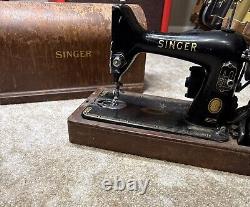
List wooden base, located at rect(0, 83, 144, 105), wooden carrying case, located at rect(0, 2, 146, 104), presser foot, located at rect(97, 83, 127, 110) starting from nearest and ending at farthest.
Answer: presser foot, located at rect(97, 83, 127, 110), wooden carrying case, located at rect(0, 2, 146, 104), wooden base, located at rect(0, 83, 144, 105)

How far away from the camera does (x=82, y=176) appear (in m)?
1.03

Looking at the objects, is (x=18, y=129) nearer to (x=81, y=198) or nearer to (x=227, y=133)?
(x=81, y=198)

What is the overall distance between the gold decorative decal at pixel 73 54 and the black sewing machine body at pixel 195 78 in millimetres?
418

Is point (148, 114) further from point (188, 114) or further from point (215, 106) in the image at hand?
point (215, 106)

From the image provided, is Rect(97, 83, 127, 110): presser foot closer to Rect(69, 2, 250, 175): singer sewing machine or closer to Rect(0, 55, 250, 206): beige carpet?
Rect(69, 2, 250, 175): singer sewing machine

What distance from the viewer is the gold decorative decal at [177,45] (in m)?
1.01

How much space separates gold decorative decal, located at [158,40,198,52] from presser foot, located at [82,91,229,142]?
0.30 m

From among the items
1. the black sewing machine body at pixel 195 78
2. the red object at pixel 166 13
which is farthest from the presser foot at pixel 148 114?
the red object at pixel 166 13

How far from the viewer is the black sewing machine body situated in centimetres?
100

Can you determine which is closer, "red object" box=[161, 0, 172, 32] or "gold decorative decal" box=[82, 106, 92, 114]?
"gold decorative decal" box=[82, 106, 92, 114]

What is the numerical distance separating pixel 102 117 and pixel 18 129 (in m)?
0.45

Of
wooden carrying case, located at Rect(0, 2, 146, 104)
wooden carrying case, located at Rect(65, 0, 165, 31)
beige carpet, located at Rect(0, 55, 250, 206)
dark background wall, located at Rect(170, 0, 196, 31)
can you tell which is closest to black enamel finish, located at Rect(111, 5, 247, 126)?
beige carpet, located at Rect(0, 55, 250, 206)

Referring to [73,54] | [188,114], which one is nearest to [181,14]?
[73,54]

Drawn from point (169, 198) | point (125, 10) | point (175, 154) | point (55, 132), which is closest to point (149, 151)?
point (175, 154)
